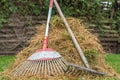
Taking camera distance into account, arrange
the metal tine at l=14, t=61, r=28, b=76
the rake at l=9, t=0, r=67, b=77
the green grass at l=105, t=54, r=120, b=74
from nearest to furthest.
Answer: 1. the rake at l=9, t=0, r=67, b=77
2. the metal tine at l=14, t=61, r=28, b=76
3. the green grass at l=105, t=54, r=120, b=74

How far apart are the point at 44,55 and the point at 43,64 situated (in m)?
0.14

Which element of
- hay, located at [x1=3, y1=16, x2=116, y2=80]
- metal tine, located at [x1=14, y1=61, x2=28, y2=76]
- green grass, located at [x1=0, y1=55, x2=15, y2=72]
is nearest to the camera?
metal tine, located at [x1=14, y1=61, x2=28, y2=76]

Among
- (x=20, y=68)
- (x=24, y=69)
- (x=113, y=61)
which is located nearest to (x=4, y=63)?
(x=20, y=68)

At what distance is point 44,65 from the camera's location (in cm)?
703

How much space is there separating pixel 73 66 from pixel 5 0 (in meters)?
4.55

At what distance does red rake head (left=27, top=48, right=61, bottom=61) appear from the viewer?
23.1ft

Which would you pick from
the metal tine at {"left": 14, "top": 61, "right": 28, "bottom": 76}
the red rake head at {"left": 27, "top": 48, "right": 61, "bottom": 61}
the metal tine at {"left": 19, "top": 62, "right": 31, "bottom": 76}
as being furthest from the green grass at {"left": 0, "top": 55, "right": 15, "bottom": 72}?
the red rake head at {"left": 27, "top": 48, "right": 61, "bottom": 61}

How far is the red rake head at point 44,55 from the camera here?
705cm

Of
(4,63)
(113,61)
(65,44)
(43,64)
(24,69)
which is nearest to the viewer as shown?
(43,64)

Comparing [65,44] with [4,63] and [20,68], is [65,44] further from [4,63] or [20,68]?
[4,63]

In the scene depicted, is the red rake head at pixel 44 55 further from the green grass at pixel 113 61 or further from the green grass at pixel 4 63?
the green grass at pixel 113 61

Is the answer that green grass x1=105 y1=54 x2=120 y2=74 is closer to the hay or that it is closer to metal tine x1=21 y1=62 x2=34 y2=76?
the hay

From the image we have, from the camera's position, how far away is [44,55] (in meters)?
7.06

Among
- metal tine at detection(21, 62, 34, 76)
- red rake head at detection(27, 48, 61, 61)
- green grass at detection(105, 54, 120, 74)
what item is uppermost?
red rake head at detection(27, 48, 61, 61)
